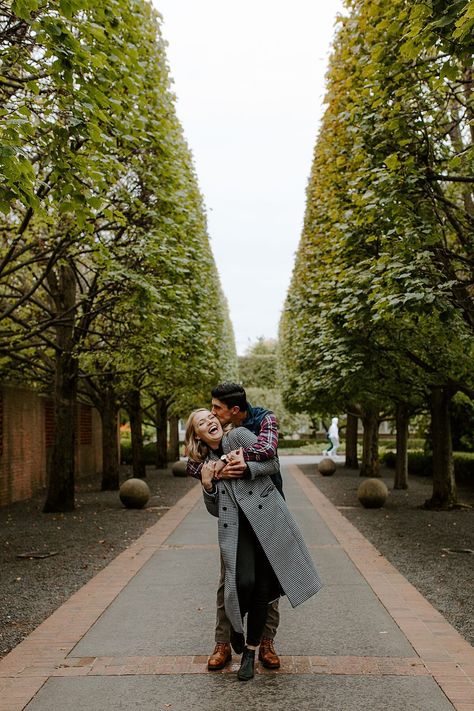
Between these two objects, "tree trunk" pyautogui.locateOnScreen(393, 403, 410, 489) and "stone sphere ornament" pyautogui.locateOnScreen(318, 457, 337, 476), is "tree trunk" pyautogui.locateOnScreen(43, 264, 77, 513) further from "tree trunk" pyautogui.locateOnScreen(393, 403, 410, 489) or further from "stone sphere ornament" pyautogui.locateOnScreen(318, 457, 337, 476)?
"stone sphere ornament" pyautogui.locateOnScreen(318, 457, 337, 476)

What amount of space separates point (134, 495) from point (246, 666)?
11.6 metres

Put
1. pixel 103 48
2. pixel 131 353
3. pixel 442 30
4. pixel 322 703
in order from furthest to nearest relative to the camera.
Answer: pixel 131 353 < pixel 103 48 < pixel 442 30 < pixel 322 703

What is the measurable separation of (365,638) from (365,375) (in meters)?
10.1

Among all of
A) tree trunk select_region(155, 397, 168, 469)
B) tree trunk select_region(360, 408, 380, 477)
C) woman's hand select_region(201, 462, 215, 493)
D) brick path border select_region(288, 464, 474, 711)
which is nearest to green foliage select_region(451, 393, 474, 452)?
tree trunk select_region(360, 408, 380, 477)

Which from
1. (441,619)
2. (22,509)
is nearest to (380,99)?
(441,619)

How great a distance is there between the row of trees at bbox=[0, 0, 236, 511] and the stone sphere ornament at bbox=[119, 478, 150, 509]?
1239 mm

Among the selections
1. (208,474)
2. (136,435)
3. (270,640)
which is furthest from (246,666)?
(136,435)

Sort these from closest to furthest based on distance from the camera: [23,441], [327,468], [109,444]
→ 1. [23,441]
2. [109,444]
3. [327,468]

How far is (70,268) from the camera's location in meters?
15.1

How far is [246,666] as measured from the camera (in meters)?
4.70

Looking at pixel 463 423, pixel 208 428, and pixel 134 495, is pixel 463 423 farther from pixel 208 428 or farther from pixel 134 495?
pixel 208 428

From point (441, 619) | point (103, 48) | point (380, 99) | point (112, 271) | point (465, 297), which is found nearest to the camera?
point (441, 619)

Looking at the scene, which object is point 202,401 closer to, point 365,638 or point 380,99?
point 380,99

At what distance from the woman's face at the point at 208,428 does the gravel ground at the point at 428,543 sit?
2.72 meters
